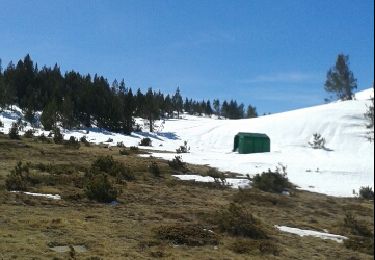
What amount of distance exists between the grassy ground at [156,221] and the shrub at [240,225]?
0.21 m

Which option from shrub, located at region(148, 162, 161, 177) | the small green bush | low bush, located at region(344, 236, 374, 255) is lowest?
low bush, located at region(344, 236, 374, 255)

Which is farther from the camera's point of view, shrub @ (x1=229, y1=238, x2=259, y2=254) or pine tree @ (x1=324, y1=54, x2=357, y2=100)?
pine tree @ (x1=324, y1=54, x2=357, y2=100)

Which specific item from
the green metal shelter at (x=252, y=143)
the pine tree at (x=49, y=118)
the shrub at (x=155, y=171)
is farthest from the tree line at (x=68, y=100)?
the shrub at (x=155, y=171)

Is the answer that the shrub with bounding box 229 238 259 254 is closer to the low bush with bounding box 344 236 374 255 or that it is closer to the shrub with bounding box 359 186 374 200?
the low bush with bounding box 344 236 374 255

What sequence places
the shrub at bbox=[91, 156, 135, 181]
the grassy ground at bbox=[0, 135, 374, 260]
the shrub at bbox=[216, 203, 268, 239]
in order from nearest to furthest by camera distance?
the grassy ground at bbox=[0, 135, 374, 260] < the shrub at bbox=[216, 203, 268, 239] < the shrub at bbox=[91, 156, 135, 181]

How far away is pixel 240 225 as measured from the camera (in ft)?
40.9

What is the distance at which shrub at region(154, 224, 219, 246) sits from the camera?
1081 cm

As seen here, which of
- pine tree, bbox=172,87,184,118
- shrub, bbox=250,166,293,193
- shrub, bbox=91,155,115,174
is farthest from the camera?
pine tree, bbox=172,87,184,118

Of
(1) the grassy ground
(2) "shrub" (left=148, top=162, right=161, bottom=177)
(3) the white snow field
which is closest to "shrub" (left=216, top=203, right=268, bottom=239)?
(1) the grassy ground

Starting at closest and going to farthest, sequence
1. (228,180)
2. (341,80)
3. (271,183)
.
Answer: (271,183)
(228,180)
(341,80)

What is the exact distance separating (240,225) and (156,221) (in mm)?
2352

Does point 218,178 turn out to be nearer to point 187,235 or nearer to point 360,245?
point 360,245

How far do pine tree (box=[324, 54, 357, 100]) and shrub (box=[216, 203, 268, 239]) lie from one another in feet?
271

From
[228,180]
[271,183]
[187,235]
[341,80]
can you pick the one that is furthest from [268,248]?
[341,80]
